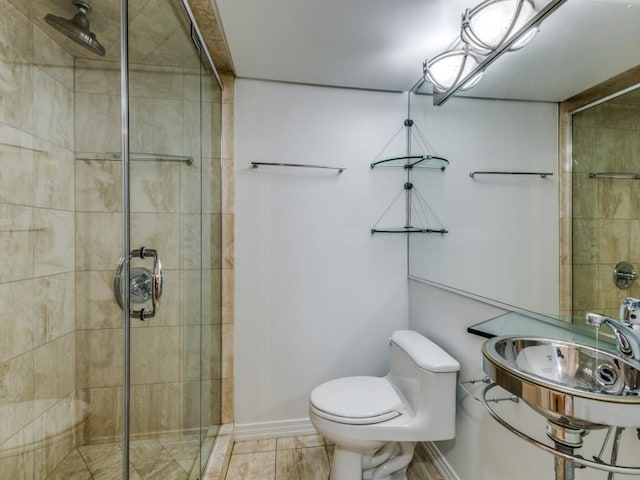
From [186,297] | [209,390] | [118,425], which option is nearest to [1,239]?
[118,425]

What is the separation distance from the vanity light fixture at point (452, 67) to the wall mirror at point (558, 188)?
84 millimetres

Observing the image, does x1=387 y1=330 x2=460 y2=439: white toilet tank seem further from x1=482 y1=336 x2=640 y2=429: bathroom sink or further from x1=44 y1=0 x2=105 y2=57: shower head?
x1=44 y1=0 x2=105 y2=57: shower head

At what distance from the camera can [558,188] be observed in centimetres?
108

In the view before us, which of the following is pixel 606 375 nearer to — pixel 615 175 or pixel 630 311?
pixel 630 311

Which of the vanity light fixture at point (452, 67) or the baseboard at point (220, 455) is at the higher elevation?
the vanity light fixture at point (452, 67)

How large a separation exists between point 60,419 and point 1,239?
474mm

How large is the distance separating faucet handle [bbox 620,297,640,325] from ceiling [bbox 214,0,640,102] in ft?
2.10

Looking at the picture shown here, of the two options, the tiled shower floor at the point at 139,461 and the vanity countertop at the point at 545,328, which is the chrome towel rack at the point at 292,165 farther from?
the tiled shower floor at the point at 139,461

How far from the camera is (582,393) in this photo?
628 millimetres

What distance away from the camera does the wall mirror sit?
2.94 feet

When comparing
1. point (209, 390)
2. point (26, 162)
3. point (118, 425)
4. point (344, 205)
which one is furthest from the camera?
point (344, 205)

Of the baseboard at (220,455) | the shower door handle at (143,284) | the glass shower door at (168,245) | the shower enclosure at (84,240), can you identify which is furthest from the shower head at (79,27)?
the baseboard at (220,455)

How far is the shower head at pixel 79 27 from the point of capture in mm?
762

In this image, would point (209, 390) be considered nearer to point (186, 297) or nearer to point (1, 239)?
point (186, 297)
